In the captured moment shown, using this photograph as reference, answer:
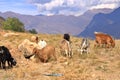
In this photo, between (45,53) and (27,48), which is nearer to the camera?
(45,53)

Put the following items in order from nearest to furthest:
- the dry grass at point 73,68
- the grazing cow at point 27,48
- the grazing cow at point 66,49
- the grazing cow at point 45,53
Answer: the dry grass at point 73,68 → the grazing cow at point 45,53 → the grazing cow at point 66,49 → the grazing cow at point 27,48

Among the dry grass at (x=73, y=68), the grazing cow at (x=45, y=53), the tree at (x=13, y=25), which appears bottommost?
the dry grass at (x=73, y=68)

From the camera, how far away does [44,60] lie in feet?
79.3

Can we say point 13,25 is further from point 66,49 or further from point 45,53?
point 45,53

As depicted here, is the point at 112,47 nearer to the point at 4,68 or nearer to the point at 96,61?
the point at 96,61

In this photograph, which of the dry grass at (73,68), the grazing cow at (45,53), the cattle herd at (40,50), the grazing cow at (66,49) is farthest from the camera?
the grazing cow at (66,49)

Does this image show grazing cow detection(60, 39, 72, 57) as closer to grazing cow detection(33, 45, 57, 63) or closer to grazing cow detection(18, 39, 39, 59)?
grazing cow detection(33, 45, 57, 63)

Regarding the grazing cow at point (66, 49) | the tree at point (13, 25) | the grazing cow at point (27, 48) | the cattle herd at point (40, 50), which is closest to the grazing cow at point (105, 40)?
the cattle herd at point (40, 50)

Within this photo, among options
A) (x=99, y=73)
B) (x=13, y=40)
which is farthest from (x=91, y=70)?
(x=13, y=40)

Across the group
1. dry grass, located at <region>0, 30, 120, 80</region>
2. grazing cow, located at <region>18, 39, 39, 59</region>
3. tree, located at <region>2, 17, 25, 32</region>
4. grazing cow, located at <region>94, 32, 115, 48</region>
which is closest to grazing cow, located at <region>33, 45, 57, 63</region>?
dry grass, located at <region>0, 30, 120, 80</region>

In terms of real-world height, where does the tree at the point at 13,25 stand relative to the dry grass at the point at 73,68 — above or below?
above

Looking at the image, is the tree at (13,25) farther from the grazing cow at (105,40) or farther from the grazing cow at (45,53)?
the grazing cow at (45,53)

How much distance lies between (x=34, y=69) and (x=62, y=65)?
2.08m

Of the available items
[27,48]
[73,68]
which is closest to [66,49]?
[27,48]
